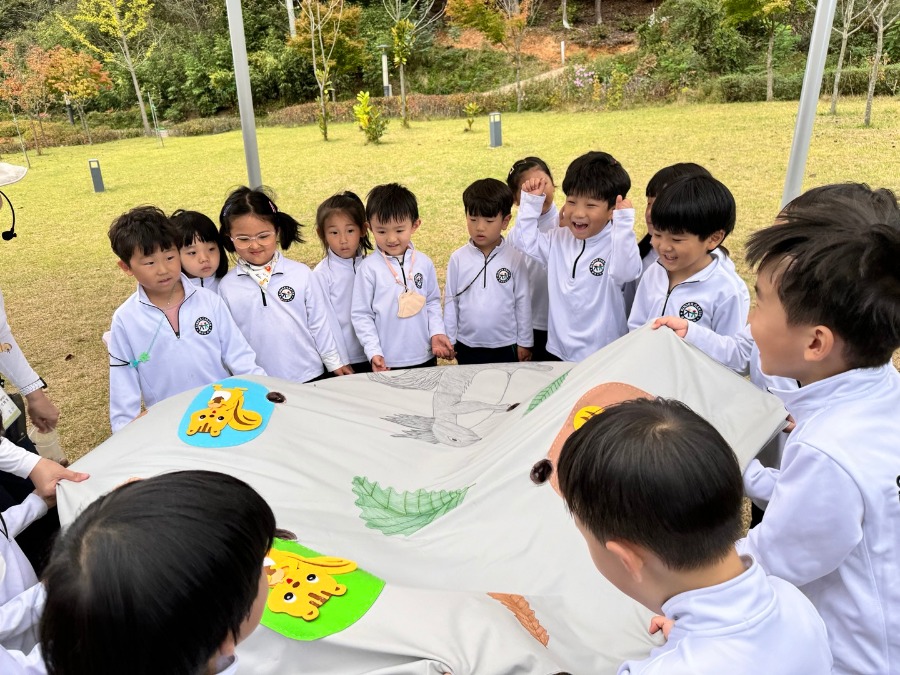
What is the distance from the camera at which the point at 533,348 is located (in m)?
3.52

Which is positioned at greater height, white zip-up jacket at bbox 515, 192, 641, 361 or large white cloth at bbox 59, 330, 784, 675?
white zip-up jacket at bbox 515, 192, 641, 361

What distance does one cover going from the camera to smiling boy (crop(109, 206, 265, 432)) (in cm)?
253

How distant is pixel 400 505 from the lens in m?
2.16

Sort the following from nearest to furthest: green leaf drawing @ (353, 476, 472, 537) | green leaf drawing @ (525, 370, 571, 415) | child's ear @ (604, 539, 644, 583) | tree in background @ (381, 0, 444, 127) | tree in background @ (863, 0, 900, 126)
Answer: child's ear @ (604, 539, 644, 583)
green leaf drawing @ (353, 476, 472, 537)
green leaf drawing @ (525, 370, 571, 415)
tree in background @ (863, 0, 900, 126)
tree in background @ (381, 0, 444, 127)

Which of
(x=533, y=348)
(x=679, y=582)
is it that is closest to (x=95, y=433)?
(x=533, y=348)

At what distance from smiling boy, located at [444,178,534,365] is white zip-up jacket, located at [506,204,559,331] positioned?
8 cm

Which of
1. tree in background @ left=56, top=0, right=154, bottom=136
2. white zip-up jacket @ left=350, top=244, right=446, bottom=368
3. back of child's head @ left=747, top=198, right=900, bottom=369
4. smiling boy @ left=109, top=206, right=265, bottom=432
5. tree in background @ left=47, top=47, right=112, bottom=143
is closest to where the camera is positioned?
back of child's head @ left=747, top=198, right=900, bottom=369

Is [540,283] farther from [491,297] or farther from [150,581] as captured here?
[150,581]

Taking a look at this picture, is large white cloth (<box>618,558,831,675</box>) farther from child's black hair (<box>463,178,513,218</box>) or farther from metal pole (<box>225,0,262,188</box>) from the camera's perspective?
metal pole (<box>225,0,262,188</box>)

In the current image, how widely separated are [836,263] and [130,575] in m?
1.34

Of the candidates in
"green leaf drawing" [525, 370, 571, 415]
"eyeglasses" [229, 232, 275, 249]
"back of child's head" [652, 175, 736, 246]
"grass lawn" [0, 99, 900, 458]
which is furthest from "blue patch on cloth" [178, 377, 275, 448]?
"grass lawn" [0, 99, 900, 458]

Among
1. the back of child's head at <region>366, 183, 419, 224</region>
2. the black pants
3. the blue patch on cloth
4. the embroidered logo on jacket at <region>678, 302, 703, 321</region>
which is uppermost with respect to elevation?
the back of child's head at <region>366, 183, 419, 224</region>

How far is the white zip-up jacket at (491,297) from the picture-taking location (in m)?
3.30

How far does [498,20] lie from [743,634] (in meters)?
17.3
